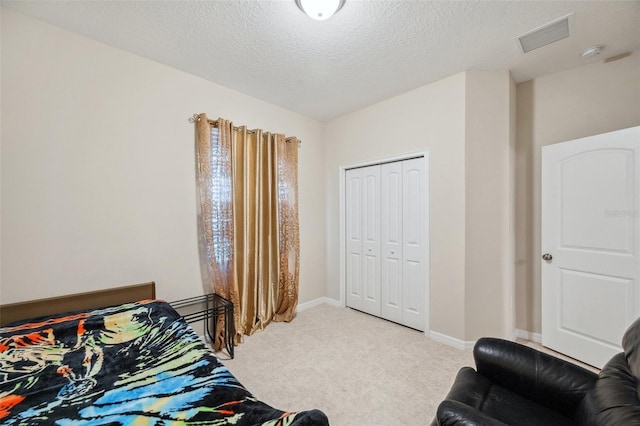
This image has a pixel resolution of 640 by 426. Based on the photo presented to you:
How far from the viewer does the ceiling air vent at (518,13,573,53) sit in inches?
74.7

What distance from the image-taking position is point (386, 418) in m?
1.66

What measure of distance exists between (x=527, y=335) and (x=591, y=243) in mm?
1147

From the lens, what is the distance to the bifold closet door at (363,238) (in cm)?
336

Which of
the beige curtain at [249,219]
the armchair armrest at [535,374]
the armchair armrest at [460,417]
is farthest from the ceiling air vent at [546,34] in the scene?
the armchair armrest at [460,417]

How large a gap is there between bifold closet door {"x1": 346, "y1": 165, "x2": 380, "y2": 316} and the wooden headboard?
2377 mm

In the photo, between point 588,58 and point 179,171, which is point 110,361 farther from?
point 588,58

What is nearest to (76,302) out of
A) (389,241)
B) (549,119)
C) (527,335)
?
(389,241)

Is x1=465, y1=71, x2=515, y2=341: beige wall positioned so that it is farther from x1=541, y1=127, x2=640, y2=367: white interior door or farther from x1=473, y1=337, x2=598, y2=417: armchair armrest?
x1=473, y1=337, x2=598, y2=417: armchair armrest

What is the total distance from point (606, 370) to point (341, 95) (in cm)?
299

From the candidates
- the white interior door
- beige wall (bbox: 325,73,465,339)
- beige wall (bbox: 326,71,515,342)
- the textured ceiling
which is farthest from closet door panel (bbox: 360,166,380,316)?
the white interior door

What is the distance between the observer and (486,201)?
8.29ft

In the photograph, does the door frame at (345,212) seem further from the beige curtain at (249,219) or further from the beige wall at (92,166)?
the beige wall at (92,166)

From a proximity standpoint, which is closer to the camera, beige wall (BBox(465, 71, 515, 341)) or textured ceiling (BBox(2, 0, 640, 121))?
textured ceiling (BBox(2, 0, 640, 121))

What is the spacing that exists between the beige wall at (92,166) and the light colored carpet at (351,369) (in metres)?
1.05
